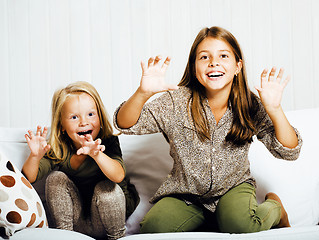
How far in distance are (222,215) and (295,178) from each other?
37cm

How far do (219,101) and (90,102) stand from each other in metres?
0.44

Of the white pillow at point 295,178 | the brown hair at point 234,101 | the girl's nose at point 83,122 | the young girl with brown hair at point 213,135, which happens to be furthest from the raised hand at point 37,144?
the white pillow at point 295,178

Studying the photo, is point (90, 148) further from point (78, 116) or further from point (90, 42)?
point (90, 42)

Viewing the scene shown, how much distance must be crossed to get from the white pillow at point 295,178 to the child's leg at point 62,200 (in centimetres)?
65

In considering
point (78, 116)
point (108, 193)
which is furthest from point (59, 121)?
point (108, 193)

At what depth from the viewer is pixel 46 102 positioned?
191 centimetres

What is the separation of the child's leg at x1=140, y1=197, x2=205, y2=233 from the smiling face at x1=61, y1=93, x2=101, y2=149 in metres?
0.35

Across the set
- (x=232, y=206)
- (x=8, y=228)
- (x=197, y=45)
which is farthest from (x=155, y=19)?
(x=8, y=228)

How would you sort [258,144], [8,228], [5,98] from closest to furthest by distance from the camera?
[8,228] < [258,144] < [5,98]

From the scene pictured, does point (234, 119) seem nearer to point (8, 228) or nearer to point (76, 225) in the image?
point (76, 225)

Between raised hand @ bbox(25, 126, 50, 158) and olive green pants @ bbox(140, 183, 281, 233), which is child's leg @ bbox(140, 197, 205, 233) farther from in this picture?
raised hand @ bbox(25, 126, 50, 158)

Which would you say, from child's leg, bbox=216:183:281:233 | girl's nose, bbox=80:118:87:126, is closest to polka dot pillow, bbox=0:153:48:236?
girl's nose, bbox=80:118:87:126

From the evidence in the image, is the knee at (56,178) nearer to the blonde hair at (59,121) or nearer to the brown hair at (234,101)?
the blonde hair at (59,121)

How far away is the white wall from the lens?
1892 millimetres
